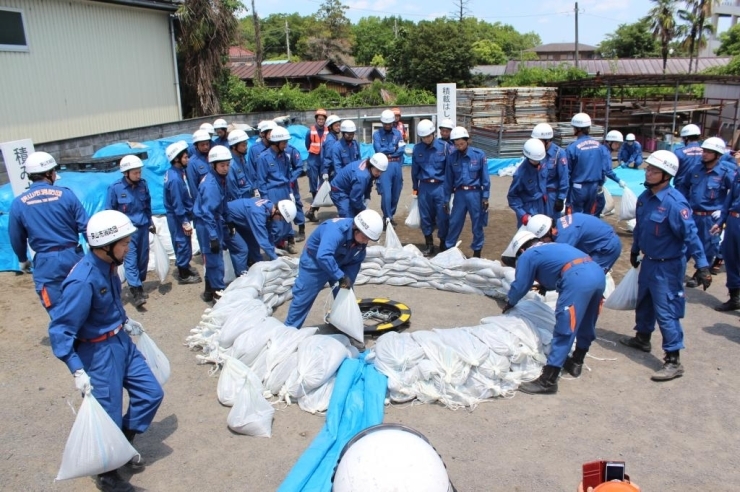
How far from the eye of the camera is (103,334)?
3.38 m

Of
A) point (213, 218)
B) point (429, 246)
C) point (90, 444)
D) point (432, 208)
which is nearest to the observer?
point (90, 444)

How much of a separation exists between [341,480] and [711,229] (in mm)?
6354

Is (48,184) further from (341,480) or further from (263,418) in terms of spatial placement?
(341,480)

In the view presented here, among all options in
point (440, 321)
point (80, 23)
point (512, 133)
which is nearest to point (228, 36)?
point (80, 23)

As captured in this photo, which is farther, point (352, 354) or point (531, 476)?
point (352, 354)

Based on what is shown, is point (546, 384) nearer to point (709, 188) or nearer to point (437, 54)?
point (709, 188)

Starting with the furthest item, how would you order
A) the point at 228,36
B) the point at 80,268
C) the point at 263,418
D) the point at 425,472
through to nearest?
the point at 228,36 → the point at 263,418 → the point at 80,268 → the point at 425,472

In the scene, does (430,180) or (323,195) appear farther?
(323,195)

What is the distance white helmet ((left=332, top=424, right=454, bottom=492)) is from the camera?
1.62m

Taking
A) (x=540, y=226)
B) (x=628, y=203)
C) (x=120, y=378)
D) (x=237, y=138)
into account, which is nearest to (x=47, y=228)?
(x=120, y=378)

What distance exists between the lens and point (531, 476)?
352 centimetres

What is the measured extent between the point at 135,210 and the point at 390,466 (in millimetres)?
5552

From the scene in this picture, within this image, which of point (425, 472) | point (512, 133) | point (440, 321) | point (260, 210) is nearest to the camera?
point (425, 472)

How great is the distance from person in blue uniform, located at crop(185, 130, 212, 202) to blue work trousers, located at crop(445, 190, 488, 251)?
3.27 metres
